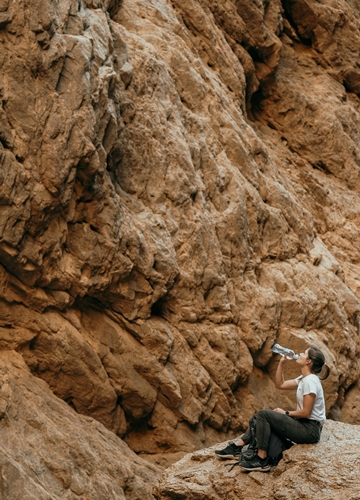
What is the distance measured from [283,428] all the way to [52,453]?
2317mm

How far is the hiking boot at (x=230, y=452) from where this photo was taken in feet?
25.2

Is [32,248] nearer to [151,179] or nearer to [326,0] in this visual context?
[151,179]

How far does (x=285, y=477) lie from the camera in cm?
702

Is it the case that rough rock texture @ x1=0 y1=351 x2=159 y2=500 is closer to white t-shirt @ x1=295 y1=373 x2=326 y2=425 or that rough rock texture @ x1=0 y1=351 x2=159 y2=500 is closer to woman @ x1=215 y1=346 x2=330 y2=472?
woman @ x1=215 y1=346 x2=330 y2=472

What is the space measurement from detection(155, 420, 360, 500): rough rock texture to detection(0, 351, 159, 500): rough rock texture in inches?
28.9

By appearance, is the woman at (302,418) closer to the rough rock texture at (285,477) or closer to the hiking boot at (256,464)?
the hiking boot at (256,464)

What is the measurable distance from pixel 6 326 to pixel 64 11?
11.9 ft

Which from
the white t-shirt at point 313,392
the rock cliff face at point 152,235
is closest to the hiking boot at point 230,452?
the white t-shirt at point 313,392

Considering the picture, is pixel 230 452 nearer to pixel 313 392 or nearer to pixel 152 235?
pixel 313 392

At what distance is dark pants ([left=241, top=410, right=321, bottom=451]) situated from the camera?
743 centimetres

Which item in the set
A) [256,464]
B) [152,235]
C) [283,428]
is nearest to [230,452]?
[256,464]

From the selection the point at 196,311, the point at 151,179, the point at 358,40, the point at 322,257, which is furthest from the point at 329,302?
the point at 358,40

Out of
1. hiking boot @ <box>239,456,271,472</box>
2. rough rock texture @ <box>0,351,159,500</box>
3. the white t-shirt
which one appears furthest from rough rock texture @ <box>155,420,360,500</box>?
rough rock texture @ <box>0,351,159,500</box>

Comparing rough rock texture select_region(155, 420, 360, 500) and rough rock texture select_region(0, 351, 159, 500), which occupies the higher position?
rough rock texture select_region(155, 420, 360, 500)
